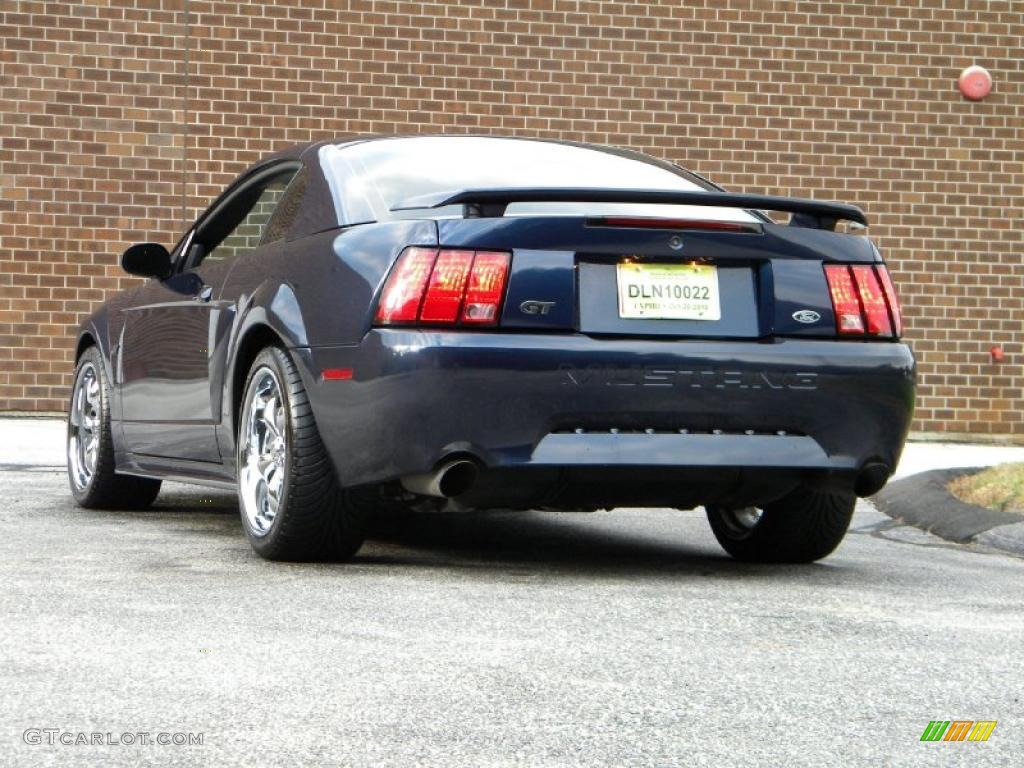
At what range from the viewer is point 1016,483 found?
818cm

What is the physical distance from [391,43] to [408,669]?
10.8 meters

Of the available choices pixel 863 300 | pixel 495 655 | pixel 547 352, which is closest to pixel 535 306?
pixel 547 352

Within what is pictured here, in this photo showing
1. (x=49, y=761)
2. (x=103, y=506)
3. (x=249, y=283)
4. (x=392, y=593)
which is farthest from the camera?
(x=103, y=506)

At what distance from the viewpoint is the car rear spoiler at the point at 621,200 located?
516 centimetres

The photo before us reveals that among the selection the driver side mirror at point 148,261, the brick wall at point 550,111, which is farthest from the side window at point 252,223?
the brick wall at point 550,111

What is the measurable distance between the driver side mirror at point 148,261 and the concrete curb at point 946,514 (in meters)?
3.41

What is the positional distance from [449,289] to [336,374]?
0.45 m

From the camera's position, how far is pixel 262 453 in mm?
5805

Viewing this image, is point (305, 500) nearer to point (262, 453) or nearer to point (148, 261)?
point (262, 453)

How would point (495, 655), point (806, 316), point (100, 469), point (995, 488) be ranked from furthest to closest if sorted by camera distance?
1. point (995, 488)
2. point (100, 469)
3. point (806, 316)
4. point (495, 655)

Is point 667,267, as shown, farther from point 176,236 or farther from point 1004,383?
point 1004,383

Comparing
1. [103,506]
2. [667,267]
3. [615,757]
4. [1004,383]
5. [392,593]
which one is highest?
[667,267]

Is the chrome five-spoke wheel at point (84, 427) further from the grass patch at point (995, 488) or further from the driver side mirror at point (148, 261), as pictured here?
the grass patch at point (995, 488)

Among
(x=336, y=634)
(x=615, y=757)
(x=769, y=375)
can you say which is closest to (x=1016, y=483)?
(x=769, y=375)
